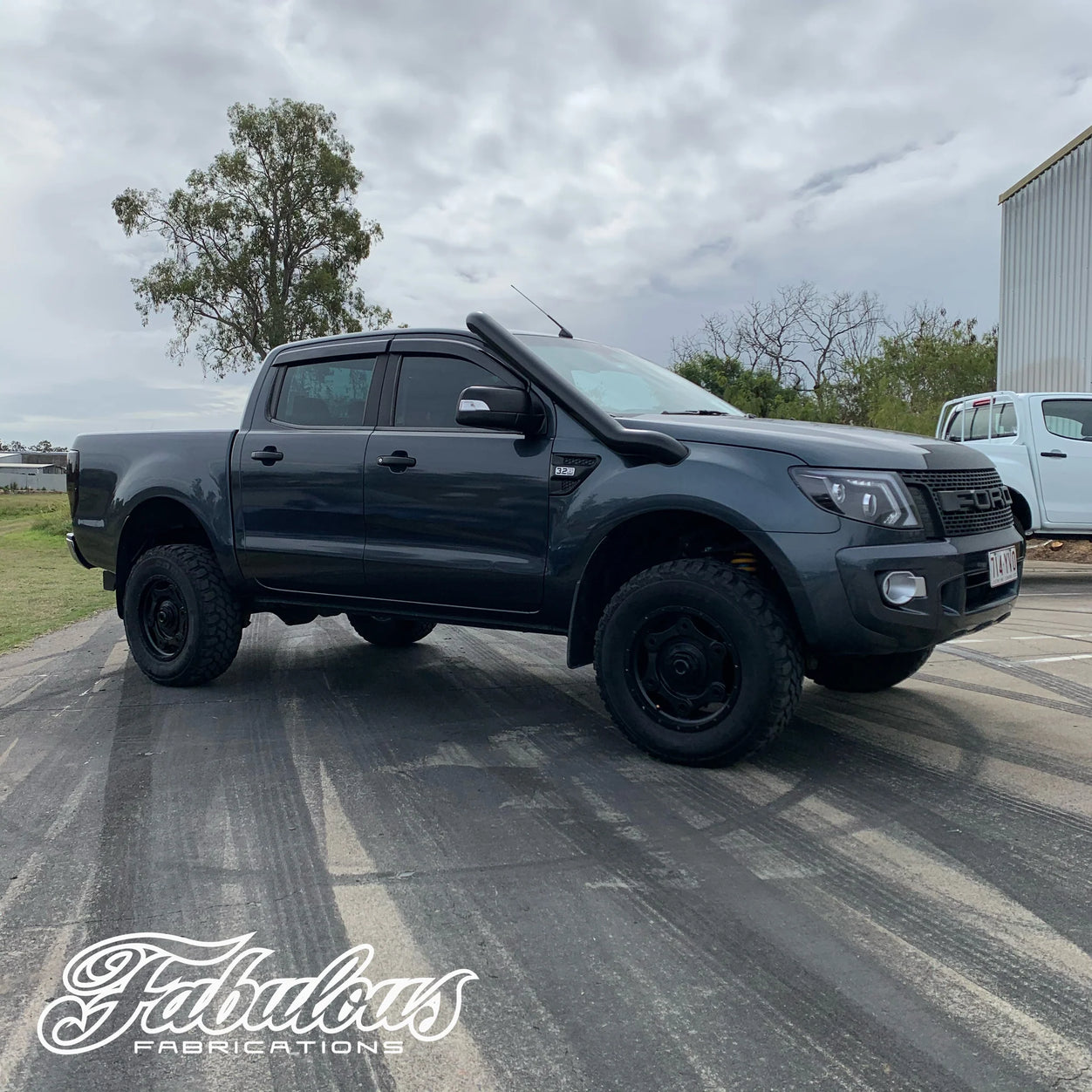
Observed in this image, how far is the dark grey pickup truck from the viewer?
3.60 metres

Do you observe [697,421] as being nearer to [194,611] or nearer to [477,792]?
[477,792]

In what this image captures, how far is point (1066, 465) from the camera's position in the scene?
10.4 m

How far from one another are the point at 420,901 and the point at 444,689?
2.72 m

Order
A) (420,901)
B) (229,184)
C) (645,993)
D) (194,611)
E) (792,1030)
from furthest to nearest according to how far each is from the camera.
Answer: (229,184), (194,611), (420,901), (645,993), (792,1030)

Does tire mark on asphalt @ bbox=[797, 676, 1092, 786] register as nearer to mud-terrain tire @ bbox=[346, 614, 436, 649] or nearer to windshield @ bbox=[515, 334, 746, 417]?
windshield @ bbox=[515, 334, 746, 417]

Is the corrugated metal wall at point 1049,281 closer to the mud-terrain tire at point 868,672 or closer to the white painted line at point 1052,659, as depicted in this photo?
the white painted line at point 1052,659

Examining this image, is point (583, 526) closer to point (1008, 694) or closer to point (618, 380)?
point (618, 380)

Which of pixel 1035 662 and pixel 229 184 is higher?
pixel 229 184

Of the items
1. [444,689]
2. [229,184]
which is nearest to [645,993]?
[444,689]

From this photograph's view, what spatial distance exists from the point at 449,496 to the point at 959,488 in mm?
2093

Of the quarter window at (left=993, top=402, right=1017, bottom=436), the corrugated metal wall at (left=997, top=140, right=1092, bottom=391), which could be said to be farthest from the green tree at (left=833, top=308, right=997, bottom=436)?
A: the quarter window at (left=993, top=402, right=1017, bottom=436)

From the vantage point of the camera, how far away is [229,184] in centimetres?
4284

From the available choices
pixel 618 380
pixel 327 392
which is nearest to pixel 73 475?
pixel 327 392

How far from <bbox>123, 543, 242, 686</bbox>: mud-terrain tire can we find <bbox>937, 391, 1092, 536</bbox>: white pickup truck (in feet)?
27.0
